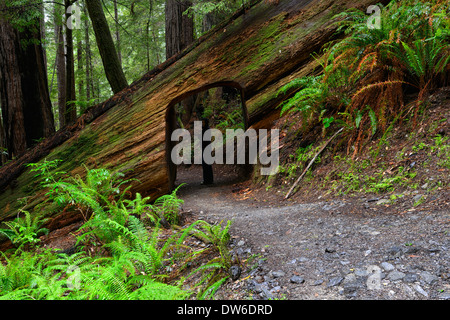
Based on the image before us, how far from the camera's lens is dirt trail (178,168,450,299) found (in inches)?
66.6

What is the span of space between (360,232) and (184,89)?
4888mm

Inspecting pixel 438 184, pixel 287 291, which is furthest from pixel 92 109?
pixel 438 184

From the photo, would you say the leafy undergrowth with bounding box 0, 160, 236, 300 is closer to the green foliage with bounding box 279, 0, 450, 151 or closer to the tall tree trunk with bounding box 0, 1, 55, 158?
the green foliage with bounding box 279, 0, 450, 151

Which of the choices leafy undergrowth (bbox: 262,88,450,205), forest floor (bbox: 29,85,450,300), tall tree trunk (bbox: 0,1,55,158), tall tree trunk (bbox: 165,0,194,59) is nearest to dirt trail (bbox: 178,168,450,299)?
forest floor (bbox: 29,85,450,300)

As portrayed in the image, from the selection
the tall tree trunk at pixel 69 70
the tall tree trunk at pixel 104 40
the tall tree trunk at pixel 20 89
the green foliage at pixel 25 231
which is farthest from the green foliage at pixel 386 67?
the tall tree trunk at pixel 20 89

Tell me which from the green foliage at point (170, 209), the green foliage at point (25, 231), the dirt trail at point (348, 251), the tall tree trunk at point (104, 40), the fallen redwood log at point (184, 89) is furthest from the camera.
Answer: the tall tree trunk at point (104, 40)

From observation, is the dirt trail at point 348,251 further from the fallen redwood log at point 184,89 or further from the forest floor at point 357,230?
the fallen redwood log at point 184,89

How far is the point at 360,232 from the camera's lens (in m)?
2.51

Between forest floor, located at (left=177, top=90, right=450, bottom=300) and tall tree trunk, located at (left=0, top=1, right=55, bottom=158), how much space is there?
20.2ft

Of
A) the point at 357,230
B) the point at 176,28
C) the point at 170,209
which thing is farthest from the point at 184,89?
the point at 176,28

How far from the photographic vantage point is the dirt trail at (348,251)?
5.55 feet

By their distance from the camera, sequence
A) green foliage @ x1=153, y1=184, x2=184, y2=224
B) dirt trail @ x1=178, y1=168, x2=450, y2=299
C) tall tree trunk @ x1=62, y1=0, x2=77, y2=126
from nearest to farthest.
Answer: dirt trail @ x1=178, y1=168, x2=450, y2=299
green foliage @ x1=153, y1=184, x2=184, y2=224
tall tree trunk @ x1=62, y1=0, x2=77, y2=126

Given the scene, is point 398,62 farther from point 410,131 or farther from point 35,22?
point 35,22

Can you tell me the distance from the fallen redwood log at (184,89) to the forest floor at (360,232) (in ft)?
6.71
